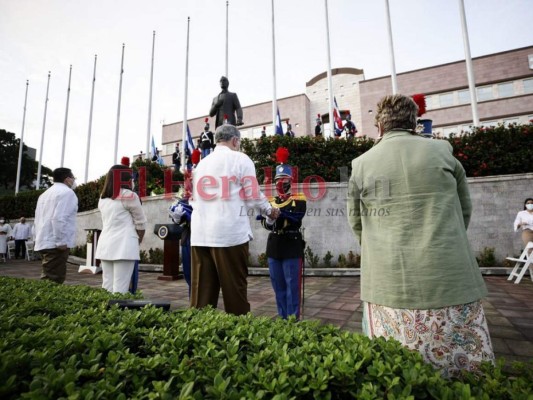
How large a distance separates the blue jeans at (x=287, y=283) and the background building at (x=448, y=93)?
16.0 meters

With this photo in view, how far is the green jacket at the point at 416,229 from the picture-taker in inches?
56.7

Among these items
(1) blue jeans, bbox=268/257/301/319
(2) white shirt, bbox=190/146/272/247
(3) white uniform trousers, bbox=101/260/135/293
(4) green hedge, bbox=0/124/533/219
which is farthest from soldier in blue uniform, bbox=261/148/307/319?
(4) green hedge, bbox=0/124/533/219

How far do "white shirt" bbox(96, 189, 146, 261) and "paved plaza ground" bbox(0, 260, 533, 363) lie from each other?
57.7 inches

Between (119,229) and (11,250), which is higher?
(119,229)

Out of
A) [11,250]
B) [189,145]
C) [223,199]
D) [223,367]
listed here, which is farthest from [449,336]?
Result: [11,250]

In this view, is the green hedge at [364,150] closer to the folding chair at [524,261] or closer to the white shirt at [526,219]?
the white shirt at [526,219]

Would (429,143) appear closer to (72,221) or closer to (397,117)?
(397,117)

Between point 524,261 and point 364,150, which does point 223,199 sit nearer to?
point 524,261

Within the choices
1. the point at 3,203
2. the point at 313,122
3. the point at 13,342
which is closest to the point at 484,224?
the point at 13,342

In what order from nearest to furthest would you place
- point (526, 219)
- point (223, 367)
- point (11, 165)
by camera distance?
point (223, 367) < point (526, 219) < point (11, 165)

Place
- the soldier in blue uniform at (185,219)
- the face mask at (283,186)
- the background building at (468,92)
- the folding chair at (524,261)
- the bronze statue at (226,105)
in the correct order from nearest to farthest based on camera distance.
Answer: the face mask at (283,186) → the soldier in blue uniform at (185,219) → the folding chair at (524,261) → the bronze statue at (226,105) → the background building at (468,92)

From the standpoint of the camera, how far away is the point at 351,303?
14.9ft

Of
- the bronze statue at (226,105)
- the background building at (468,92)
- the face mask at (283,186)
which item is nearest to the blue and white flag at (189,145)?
the bronze statue at (226,105)

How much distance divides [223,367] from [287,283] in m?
2.32
